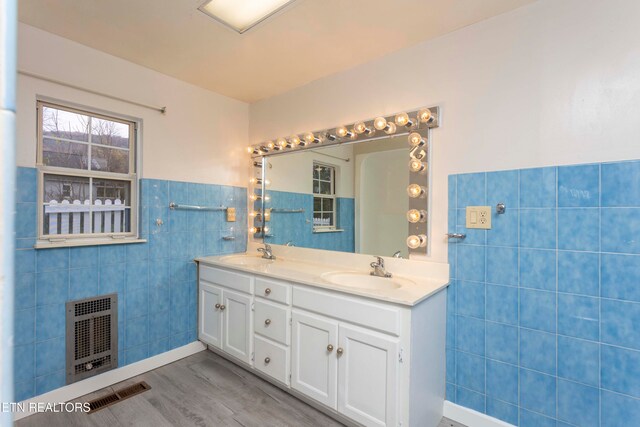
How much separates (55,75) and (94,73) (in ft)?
0.77

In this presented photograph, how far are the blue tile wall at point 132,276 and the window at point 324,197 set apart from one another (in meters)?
0.89

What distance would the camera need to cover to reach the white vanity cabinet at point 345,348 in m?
1.57

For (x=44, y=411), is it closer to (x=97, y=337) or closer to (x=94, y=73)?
(x=97, y=337)

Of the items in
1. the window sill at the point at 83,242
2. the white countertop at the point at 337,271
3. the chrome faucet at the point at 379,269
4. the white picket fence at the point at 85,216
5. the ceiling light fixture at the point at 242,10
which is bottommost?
the white countertop at the point at 337,271

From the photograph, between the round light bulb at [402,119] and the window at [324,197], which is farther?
the window at [324,197]

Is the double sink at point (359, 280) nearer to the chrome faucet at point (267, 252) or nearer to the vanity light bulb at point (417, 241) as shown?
the vanity light bulb at point (417, 241)

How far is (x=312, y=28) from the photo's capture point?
1.92 meters

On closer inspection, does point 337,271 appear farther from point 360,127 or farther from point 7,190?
point 7,190

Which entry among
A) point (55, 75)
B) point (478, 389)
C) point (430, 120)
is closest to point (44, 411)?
point (55, 75)

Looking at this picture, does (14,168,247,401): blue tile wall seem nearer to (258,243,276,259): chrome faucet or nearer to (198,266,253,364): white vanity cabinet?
(198,266,253,364): white vanity cabinet

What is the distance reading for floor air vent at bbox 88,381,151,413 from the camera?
200 cm

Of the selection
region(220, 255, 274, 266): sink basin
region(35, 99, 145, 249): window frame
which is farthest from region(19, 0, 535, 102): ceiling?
region(220, 255, 274, 266): sink basin

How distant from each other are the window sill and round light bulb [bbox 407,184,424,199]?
2.00 metres

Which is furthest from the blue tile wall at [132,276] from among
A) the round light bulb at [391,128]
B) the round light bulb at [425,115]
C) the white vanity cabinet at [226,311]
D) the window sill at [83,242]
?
the round light bulb at [425,115]
